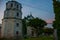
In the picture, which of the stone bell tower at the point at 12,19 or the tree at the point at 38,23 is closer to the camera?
the stone bell tower at the point at 12,19

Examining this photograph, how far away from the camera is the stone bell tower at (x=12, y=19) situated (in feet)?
157

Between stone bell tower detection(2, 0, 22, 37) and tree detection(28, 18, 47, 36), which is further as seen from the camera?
tree detection(28, 18, 47, 36)

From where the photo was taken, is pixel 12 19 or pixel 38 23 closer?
pixel 12 19

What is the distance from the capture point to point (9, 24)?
47.9m

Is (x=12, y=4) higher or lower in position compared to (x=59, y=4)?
higher

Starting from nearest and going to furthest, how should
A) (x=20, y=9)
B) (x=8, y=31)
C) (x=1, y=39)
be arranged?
1. (x=1, y=39)
2. (x=8, y=31)
3. (x=20, y=9)

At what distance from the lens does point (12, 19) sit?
160ft

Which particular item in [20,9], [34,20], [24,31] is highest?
[20,9]

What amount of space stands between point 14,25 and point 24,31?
672 cm

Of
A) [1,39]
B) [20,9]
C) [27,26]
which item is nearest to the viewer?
[1,39]

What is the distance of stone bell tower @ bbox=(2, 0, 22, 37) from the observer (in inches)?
1886

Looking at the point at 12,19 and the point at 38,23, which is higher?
the point at 12,19

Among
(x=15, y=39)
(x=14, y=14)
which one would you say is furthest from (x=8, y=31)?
(x=15, y=39)

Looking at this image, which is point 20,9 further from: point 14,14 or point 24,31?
point 24,31
